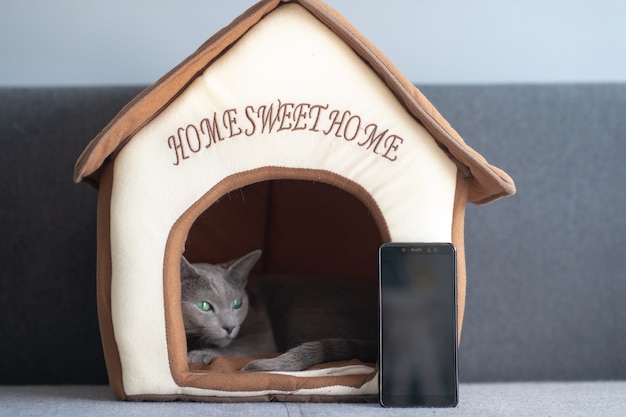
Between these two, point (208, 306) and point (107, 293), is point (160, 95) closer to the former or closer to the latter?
point (107, 293)

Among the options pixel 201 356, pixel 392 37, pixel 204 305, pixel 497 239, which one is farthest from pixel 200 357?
pixel 392 37

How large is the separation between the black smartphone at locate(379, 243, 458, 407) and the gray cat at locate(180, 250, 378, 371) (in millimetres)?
164

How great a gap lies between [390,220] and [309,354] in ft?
0.97

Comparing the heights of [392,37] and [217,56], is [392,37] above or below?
above

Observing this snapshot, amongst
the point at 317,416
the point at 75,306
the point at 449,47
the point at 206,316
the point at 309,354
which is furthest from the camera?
the point at 449,47

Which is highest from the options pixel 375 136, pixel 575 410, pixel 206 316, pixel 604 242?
pixel 375 136

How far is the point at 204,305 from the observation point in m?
1.68

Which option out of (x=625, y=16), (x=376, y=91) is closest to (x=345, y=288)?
(x=376, y=91)

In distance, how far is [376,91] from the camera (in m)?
1.37

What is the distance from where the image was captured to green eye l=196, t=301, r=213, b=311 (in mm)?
1679

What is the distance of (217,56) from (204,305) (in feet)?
1.90

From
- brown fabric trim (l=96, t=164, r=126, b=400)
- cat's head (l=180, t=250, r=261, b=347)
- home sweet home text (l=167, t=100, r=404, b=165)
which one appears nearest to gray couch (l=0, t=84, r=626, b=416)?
cat's head (l=180, t=250, r=261, b=347)

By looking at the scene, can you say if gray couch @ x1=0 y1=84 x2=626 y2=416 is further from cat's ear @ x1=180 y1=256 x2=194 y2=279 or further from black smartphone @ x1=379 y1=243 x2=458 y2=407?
black smartphone @ x1=379 y1=243 x2=458 y2=407

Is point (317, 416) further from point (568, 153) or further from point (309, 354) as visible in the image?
point (568, 153)
